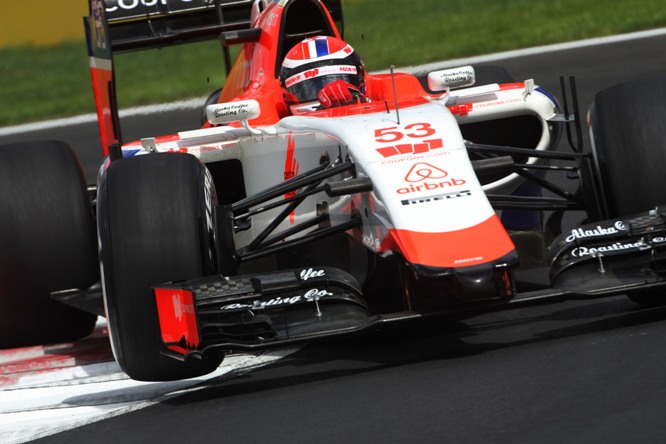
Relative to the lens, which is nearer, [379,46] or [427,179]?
[427,179]

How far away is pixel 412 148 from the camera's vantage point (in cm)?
495

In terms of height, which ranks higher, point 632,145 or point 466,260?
point 632,145

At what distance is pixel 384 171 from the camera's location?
4.86 metres

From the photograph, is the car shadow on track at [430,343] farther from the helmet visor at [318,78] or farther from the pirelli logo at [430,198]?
the helmet visor at [318,78]

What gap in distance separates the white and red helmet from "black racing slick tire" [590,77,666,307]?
1525 mm

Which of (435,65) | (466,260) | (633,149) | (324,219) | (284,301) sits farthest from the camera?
(435,65)

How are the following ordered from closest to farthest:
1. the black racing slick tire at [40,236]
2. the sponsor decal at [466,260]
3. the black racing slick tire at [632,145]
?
the sponsor decal at [466,260]
the black racing slick tire at [632,145]
the black racing slick tire at [40,236]

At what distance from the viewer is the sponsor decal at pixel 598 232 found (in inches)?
186

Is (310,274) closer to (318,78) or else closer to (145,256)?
(145,256)

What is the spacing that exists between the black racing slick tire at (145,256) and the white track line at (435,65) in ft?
27.7

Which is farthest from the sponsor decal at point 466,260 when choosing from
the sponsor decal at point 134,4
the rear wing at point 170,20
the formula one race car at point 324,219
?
the sponsor decal at point 134,4

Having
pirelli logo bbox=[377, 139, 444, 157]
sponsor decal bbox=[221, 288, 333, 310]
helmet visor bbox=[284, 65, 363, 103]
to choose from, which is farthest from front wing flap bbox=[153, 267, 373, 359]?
helmet visor bbox=[284, 65, 363, 103]

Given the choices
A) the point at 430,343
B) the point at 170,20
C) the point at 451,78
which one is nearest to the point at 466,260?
the point at 430,343

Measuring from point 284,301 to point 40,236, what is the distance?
63.9 inches
